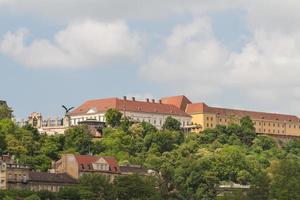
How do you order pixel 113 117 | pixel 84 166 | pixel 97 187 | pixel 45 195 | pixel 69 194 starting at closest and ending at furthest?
1. pixel 69 194
2. pixel 45 195
3. pixel 97 187
4. pixel 84 166
5. pixel 113 117

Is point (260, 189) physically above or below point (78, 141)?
below

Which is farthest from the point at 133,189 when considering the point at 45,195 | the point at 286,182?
the point at 286,182

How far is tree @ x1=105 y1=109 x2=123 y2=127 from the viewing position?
171250 mm

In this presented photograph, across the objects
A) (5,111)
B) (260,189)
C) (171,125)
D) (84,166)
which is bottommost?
(260,189)

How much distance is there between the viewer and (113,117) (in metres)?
172

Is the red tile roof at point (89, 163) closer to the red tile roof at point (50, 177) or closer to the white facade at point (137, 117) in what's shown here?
the red tile roof at point (50, 177)

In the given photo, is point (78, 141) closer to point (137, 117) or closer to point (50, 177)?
point (50, 177)

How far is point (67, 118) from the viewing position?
591 ft

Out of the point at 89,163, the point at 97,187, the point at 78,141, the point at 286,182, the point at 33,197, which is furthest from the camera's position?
the point at 78,141

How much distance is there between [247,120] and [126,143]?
118 ft

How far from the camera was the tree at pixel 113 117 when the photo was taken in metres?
171

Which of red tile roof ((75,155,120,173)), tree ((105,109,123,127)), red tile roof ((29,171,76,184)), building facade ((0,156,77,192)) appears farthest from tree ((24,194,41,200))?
tree ((105,109,123,127))

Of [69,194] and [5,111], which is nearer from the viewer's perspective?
[69,194]

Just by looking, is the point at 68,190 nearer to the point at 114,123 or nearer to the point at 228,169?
A: the point at 228,169
